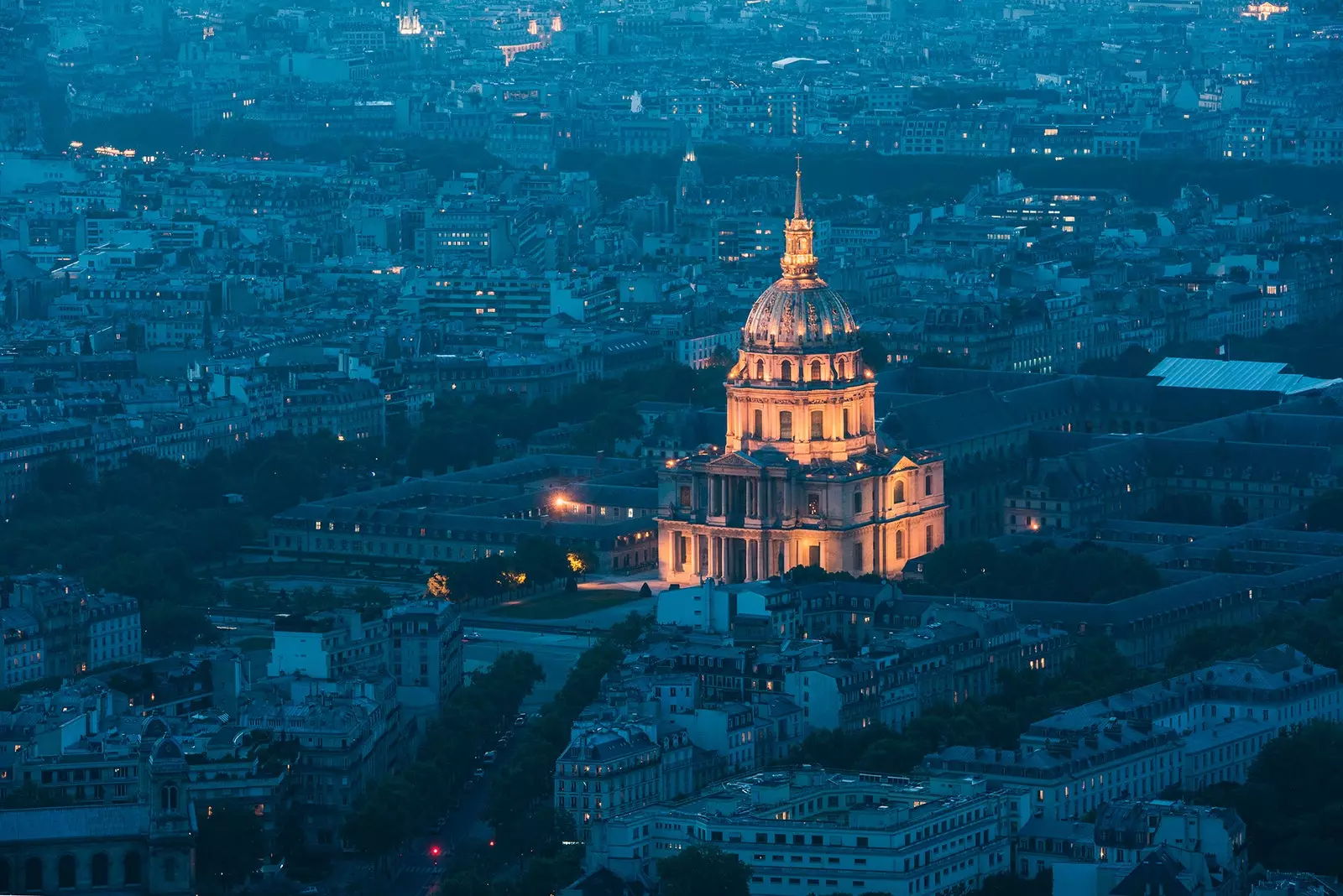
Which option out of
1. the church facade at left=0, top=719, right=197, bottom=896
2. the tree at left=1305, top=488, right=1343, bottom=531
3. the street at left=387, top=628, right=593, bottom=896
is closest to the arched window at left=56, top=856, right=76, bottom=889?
the church facade at left=0, top=719, right=197, bottom=896

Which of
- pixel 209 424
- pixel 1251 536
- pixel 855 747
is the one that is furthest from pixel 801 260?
pixel 855 747

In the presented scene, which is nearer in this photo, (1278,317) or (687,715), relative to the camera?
(687,715)

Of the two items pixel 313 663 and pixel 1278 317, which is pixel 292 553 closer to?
pixel 313 663

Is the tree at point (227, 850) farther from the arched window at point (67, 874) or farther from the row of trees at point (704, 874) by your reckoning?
the row of trees at point (704, 874)

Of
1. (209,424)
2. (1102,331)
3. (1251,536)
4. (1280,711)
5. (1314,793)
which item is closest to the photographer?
(1314,793)

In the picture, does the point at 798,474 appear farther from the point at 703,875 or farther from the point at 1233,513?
the point at 703,875

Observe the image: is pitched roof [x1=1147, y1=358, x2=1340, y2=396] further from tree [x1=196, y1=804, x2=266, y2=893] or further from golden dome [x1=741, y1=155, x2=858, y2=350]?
tree [x1=196, y1=804, x2=266, y2=893]
